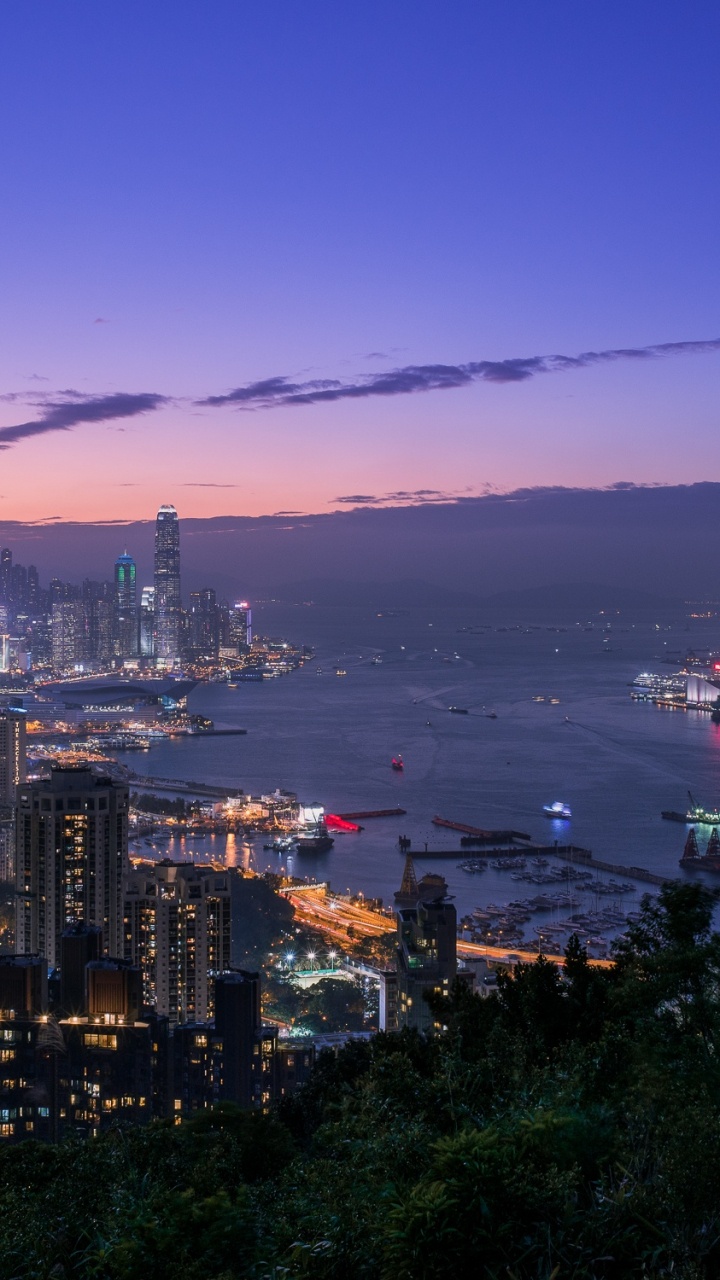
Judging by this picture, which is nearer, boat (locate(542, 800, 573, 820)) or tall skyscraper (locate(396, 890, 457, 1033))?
tall skyscraper (locate(396, 890, 457, 1033))

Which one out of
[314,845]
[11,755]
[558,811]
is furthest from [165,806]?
[558,811]

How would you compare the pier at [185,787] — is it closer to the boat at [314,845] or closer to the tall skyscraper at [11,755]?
the tall skyscraper at [11,755]

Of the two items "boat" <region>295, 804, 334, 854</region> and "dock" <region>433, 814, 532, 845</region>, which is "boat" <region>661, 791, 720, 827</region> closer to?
"dock" <region>433, 814, 532, 845</region>

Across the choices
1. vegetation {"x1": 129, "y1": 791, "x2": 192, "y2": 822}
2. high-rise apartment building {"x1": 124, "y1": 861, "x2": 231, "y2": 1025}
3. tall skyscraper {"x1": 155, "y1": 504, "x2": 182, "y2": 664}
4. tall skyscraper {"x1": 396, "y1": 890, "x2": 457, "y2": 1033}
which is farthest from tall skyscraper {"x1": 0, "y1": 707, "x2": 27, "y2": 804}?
tall skyscraper {"x1": 155, "y1": 504, "x2": 182, "y2": 664}

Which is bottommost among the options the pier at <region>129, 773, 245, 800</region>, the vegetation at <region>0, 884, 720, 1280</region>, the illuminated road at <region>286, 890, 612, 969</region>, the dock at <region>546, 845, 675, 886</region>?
the pier at <region>129, 773, 245, 800</region>

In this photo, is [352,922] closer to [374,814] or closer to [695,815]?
[374,814]

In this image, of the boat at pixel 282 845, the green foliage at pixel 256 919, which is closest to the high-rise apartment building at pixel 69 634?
the boat at pixel 282 845

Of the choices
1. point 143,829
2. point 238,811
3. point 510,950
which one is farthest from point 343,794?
point 510,950
